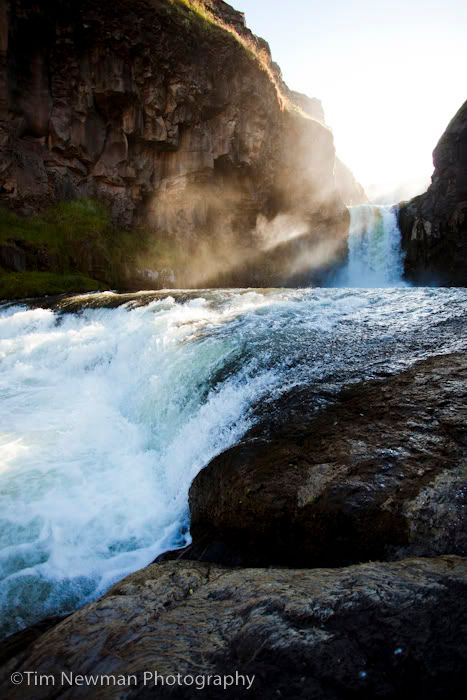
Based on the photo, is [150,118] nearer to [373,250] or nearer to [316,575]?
[373,250]

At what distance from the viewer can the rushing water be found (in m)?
4.16

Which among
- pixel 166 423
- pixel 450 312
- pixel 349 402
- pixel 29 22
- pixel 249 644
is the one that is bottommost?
pixel 166 423

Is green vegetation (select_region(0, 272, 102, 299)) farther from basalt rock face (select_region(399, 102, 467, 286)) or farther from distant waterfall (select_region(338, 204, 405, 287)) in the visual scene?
basalt rock face (select_region(399, 102, 467, 286))

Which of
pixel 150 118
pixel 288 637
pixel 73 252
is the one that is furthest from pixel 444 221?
pixel 288 637

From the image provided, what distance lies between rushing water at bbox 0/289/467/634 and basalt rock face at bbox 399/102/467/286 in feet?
62.9

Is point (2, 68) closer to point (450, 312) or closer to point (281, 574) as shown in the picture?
point (450, 312)

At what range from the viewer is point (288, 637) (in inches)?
72.3

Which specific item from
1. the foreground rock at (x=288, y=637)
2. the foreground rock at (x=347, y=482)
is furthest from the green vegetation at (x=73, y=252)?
the foreground rock at (x=288, y=637)

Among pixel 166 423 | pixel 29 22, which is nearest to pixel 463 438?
pixel 166 423

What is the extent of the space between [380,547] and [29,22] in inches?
1063

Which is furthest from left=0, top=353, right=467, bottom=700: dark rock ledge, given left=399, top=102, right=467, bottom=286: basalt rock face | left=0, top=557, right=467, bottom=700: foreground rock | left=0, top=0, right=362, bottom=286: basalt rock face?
left=399, top=102, right=467, bottom=286: basalt rock face

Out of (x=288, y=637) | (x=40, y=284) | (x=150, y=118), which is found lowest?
(x=288, y=637)

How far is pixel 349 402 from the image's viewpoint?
4.46 metres

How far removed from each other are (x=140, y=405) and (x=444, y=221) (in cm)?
2677
